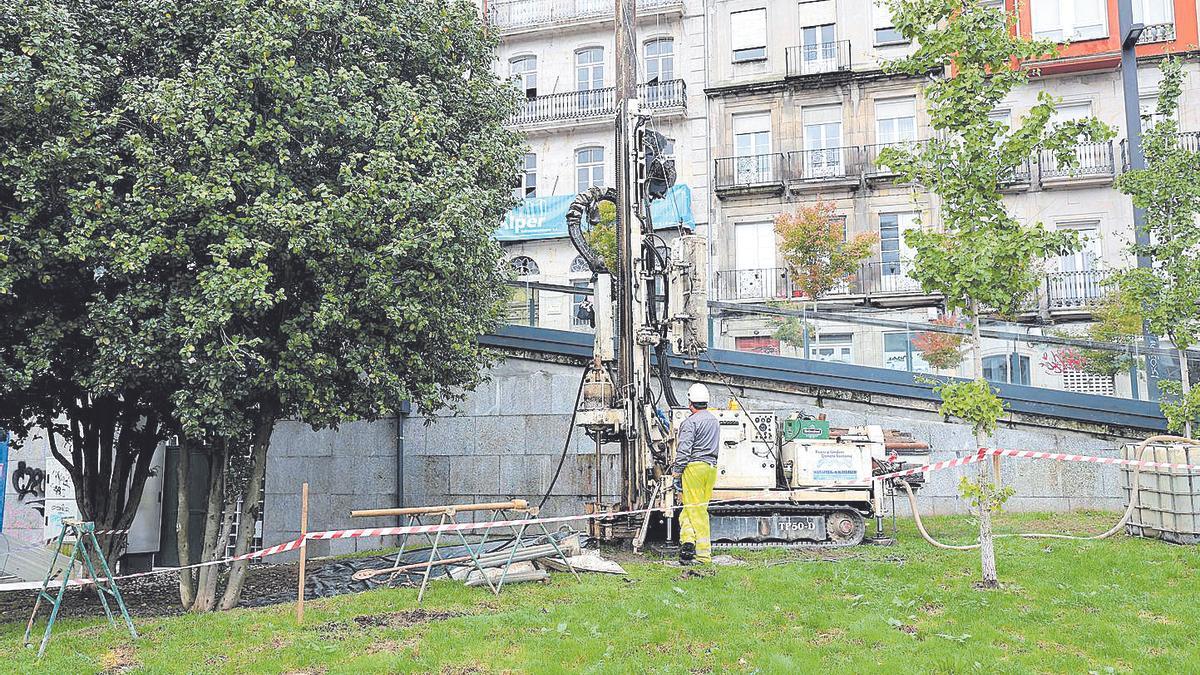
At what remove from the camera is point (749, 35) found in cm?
2842

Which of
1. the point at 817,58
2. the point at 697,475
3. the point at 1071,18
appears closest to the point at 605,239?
the point at 817,58

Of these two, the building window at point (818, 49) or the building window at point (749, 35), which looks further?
the building window at point (749, 35)

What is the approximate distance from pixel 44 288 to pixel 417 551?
5.44m

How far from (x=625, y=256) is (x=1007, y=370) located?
6.96 meters

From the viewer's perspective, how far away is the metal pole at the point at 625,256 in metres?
12.1

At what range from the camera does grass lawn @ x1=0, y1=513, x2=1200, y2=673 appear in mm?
6992

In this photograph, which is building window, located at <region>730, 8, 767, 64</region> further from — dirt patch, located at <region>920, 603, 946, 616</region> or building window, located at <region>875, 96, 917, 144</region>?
dirt patch, located at <region>920, 603, 946, 616</region>

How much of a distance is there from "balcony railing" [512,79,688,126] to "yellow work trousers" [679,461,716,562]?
1941 centimetres

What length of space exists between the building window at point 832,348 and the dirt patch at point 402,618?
899 centimetres

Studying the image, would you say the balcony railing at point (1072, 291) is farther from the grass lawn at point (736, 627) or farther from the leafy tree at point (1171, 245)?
the grass lawn at point (736, 627)

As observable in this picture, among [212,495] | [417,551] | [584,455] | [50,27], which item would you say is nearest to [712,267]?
[584,455]

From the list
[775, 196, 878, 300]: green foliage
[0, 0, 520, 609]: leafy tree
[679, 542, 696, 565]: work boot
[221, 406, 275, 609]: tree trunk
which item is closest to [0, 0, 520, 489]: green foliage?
[0, 0, 520, 609]: leafy tree

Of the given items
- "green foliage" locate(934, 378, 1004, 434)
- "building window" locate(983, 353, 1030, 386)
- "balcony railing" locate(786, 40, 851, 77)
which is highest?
"balcony railing" locate(786, 40, 851, 77)

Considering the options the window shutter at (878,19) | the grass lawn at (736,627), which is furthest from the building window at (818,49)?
the grass lawn at (736,627)
